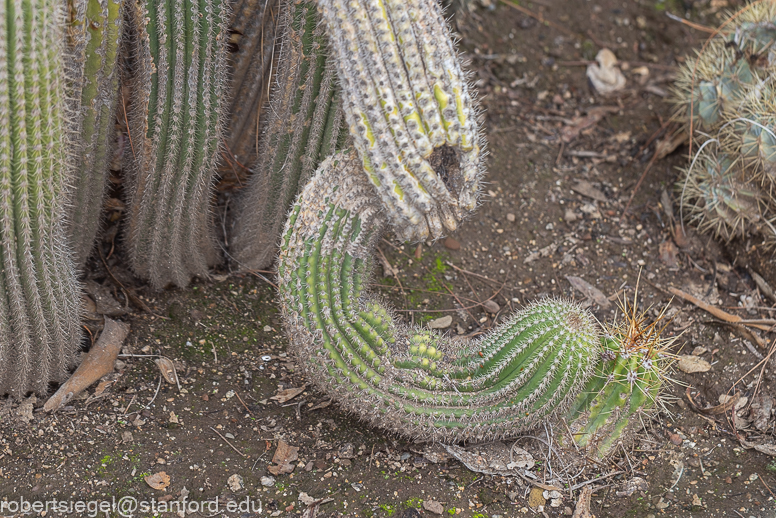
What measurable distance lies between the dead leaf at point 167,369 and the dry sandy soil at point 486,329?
24 millimetres

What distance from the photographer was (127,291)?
2.86m

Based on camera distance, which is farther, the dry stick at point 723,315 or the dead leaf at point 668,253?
the dead leaf at point 668,253

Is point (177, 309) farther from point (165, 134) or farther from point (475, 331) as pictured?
point (475, 331)

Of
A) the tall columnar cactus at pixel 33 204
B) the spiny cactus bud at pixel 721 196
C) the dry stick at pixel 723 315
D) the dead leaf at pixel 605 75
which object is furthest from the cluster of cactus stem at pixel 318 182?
the dead leaf at pixel 605 75

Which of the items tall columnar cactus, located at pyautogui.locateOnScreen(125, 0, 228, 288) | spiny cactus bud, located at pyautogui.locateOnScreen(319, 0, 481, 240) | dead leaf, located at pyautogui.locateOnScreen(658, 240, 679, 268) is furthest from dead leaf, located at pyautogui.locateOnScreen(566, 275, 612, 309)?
tall columnar cactus, located at pyautogui.locateOnScreen(125, 0, 228, 288)

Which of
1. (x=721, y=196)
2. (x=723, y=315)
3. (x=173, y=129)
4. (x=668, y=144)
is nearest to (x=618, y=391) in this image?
(x=723, y=315)

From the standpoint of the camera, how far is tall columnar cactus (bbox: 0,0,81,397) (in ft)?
5.90

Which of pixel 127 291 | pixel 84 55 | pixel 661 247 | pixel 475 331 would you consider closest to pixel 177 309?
pixel 127 291

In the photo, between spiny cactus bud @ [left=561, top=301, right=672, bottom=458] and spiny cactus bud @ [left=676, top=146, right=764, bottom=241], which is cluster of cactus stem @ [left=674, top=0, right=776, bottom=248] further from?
spiny cactus bud @ [left=561, top=301, right=672, bottom=458]

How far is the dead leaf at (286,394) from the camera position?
2.62m

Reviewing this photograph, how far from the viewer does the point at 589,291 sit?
128 inches

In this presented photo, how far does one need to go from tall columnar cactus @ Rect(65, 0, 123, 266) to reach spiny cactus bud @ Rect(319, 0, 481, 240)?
2.34 ft

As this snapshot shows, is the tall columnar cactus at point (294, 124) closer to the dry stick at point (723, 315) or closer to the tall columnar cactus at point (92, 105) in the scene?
the tall columnar cactus at point (92, 105)

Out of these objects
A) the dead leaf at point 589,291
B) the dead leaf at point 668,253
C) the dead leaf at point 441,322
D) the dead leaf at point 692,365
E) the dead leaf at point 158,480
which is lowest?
the dead leaf at point 158,480
